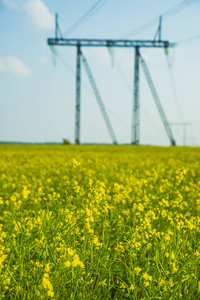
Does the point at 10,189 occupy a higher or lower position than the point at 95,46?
lower

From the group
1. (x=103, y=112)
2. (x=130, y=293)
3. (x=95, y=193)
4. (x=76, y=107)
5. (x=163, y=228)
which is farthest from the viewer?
(x=103, y=112)

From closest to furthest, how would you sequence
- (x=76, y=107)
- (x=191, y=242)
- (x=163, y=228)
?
(x=191, y=242) → (x=163, y=228) → (x=76, y=107)

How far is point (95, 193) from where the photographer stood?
106 inches

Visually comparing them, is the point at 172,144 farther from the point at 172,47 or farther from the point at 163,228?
the point at 163,228

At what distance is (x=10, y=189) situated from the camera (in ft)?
20.4

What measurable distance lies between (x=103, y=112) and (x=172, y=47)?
10.1 meters

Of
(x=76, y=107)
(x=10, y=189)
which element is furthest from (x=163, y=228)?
(x=76, y=107)

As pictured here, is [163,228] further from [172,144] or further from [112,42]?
[172,144]

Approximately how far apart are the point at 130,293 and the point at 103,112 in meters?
33.5

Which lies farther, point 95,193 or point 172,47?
point 172,47

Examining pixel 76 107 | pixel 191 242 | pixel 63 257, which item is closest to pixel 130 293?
pixel 63 257

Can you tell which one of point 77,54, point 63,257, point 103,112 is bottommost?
point 63,257

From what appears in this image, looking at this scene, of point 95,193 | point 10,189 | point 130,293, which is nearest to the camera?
point 130,293

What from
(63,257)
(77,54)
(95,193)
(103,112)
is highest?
(77,54)
